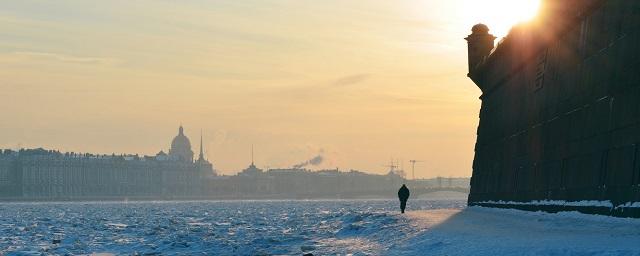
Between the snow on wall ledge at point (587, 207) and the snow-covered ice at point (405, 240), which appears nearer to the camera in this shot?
the snow-covered ice at point (405, 240)

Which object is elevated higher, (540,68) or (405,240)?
(540,68)

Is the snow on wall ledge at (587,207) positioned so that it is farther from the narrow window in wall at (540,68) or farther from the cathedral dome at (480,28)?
the cathedral dome at (480,28)

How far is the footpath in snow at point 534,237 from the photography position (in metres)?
17.7

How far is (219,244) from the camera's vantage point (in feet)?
110

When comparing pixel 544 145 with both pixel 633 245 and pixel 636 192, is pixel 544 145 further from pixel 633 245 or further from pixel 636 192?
pixel 633 245

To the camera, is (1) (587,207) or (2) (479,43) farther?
(2) (479,43)

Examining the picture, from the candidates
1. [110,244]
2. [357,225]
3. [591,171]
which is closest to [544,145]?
[591,171]

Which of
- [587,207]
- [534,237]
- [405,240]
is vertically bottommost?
[405,240]

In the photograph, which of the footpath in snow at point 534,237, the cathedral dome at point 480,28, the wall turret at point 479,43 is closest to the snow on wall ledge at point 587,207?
the footpath in snow at point 534,237

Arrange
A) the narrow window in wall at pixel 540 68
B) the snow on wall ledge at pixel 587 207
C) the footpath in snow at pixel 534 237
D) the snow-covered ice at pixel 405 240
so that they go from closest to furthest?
the footpath in snow at pixel 534 237 < the snow-covered ice at pixel 405 240 < the snow on wall ledge at pixel 587 207 < the narrow window in wall at pixel 540 68

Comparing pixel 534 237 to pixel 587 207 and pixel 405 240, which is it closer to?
pixel 587 207

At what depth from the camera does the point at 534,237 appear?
2108cm

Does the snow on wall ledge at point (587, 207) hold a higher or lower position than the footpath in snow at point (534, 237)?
higher

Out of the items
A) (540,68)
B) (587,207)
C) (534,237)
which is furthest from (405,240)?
(540,68)
